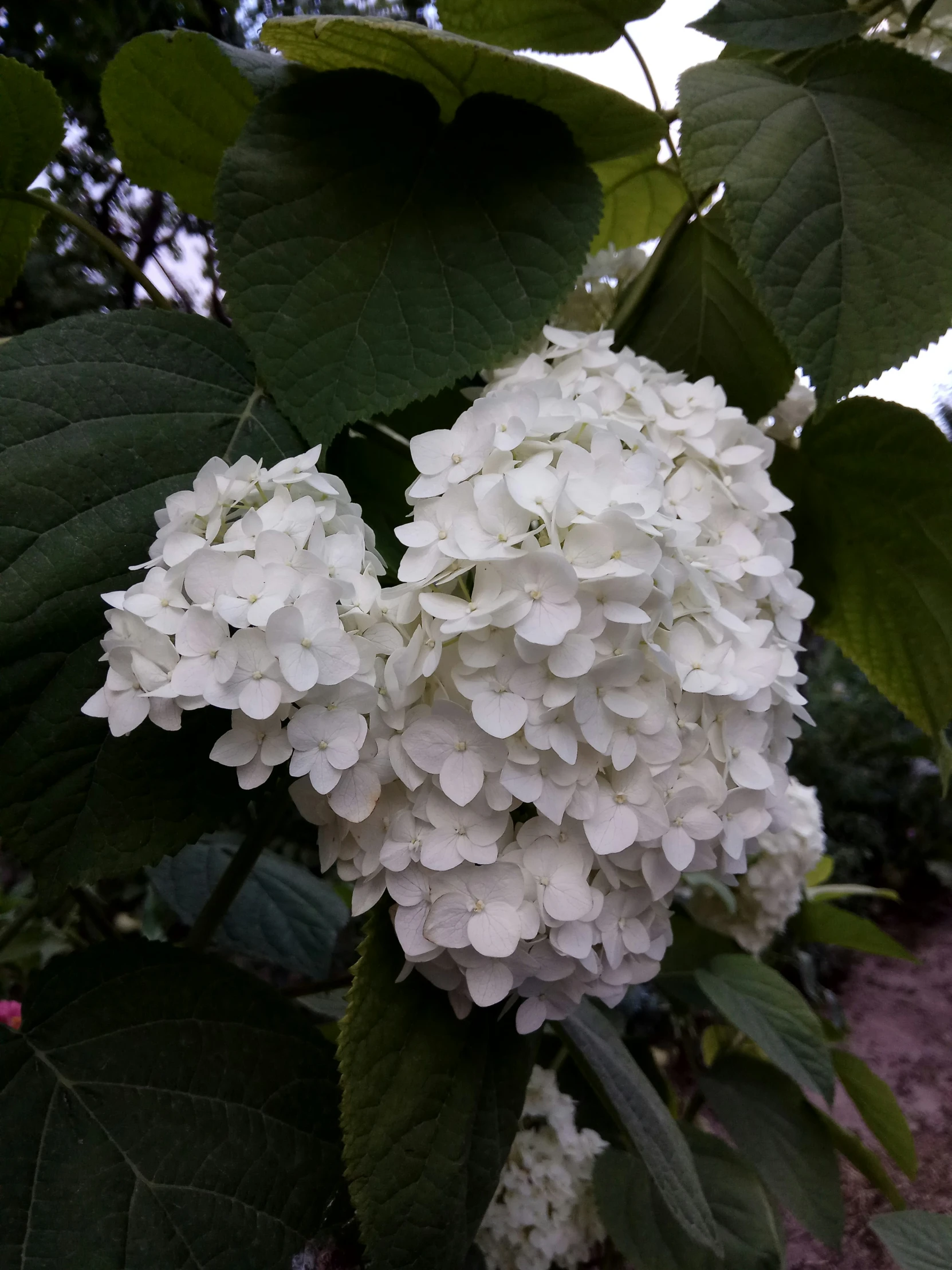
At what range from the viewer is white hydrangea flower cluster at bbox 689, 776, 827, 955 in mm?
972

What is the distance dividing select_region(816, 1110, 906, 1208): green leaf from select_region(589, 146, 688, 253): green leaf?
88cm

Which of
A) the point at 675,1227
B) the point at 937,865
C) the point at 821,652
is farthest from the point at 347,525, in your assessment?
the point at 821,652

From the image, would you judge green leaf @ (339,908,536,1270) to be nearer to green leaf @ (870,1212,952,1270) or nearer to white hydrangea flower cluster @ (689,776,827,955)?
green leaf @ (870,1212,952,1270)

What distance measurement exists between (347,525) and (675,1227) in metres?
0.60

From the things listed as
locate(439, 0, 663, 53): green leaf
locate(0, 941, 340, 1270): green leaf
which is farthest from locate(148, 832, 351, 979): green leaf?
locate(439, 0, 663, 53): green leaf

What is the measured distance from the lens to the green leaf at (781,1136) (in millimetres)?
818

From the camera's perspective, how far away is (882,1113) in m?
0.95

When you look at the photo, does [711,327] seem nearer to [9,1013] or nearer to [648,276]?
[648,276]

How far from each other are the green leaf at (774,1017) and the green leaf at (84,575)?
56cm

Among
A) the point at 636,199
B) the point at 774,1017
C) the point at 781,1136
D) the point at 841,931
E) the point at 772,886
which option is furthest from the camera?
the point at 841,931

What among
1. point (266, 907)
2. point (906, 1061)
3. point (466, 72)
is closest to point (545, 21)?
point (466, 72)

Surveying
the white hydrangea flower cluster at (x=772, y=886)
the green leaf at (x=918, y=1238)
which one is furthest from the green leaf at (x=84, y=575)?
the white hydrangea flower cluster at (x=772, y=886)

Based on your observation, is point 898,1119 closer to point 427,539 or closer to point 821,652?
point 427,539

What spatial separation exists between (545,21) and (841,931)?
3.44 feet
